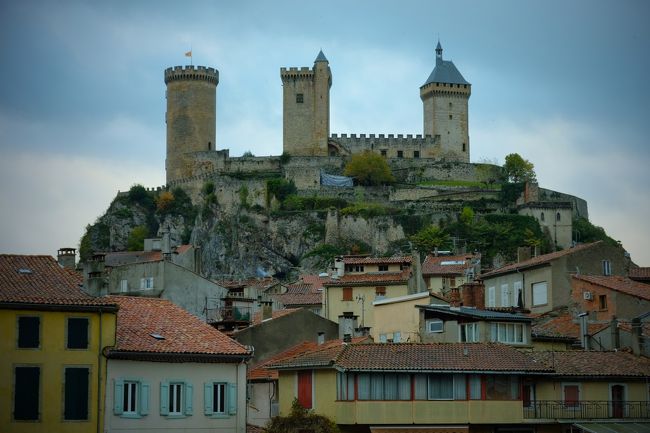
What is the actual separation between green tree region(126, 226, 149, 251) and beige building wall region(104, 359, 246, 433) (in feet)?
306

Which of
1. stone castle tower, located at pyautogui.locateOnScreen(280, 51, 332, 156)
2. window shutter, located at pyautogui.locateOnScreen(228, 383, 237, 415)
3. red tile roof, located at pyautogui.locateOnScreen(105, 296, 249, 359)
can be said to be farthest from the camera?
stone castle tower, located at pyautogui.locateOnScreen(280, 51, 332, 156)

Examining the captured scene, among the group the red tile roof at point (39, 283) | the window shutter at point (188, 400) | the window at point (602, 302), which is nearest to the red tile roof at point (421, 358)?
the window shutter at point (188, 400)

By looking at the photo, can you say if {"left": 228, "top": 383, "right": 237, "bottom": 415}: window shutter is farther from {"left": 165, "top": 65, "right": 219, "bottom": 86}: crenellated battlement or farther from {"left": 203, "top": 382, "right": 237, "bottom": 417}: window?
{"left": 165, "top": 65, "right": 219, "bottom": 86}: crenellated battlement

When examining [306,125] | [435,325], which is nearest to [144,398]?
[435,325]

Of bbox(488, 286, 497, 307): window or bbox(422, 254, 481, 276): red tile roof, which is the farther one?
bbox(422, 254, 481, 276): red tile roof

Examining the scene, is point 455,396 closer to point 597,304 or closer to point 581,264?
point 597,304

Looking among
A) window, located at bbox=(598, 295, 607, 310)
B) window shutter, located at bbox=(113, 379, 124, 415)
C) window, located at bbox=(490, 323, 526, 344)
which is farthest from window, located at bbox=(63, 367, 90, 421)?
window, located at bbox=(598, 295, 607, 310)

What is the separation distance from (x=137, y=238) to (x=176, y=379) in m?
101

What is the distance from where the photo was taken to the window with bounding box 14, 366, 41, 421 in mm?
38375

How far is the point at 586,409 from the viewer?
46.2 metres

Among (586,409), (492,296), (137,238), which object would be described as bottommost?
(586,409)

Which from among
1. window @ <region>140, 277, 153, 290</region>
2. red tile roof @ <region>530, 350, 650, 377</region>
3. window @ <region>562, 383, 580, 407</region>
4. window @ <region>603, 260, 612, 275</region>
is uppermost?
window @ <region>603, 260, 612, 275</region>

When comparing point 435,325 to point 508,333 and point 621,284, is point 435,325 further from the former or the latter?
point 621,284

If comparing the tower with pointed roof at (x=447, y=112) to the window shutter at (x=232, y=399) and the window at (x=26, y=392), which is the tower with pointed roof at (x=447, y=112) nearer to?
the window shutter at (x=232, y=399)
